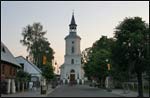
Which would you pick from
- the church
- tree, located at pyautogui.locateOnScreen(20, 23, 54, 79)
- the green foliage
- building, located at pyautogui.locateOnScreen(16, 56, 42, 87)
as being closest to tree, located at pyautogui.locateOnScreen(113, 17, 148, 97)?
the green foliage

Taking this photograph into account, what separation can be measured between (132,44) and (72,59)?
107149 mm

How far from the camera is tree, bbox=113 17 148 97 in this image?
4394 centimetres

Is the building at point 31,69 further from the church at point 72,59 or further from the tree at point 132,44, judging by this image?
the church at point 72,59

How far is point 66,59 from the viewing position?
151875mm

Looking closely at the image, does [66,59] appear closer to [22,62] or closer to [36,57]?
[36,57]

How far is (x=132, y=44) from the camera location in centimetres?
4397

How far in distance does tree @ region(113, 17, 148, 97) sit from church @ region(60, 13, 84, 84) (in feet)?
340

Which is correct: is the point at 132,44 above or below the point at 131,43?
below

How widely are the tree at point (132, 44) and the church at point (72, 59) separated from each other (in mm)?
103737

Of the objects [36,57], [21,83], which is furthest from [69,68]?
[21,83]

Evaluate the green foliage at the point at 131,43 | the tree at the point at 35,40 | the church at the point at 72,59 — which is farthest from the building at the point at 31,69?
the church at the point at 72,59

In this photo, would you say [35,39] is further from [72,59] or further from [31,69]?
[72,59]

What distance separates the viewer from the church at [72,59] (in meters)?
150

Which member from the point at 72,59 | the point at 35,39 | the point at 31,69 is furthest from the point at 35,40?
the point at 72,59
